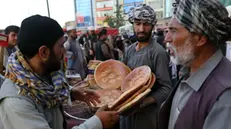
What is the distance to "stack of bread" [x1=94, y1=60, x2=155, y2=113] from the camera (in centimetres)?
147

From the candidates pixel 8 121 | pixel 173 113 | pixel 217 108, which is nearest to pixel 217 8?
pixel 217 108

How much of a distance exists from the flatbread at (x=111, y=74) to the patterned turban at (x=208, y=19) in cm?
94

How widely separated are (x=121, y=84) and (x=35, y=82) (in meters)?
0.87

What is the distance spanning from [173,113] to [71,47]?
15.8ft

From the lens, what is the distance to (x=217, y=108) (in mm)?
905

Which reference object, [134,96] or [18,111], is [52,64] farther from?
[134,96]

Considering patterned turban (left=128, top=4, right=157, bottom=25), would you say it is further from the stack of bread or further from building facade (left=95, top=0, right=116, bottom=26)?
building facade (left=95, top=0, right=116, bottom=26)

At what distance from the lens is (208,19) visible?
1.01m

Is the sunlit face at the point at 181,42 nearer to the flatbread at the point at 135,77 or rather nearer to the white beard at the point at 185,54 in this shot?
the white beard at the point at 185,54

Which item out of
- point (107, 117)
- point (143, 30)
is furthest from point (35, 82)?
point (143, 30)

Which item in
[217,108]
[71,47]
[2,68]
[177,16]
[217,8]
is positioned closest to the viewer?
[217,108]

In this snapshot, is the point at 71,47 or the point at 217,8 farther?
the point at 71,47

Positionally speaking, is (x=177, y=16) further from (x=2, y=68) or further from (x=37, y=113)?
(x=2, y=68)

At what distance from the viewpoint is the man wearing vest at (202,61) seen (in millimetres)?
925
